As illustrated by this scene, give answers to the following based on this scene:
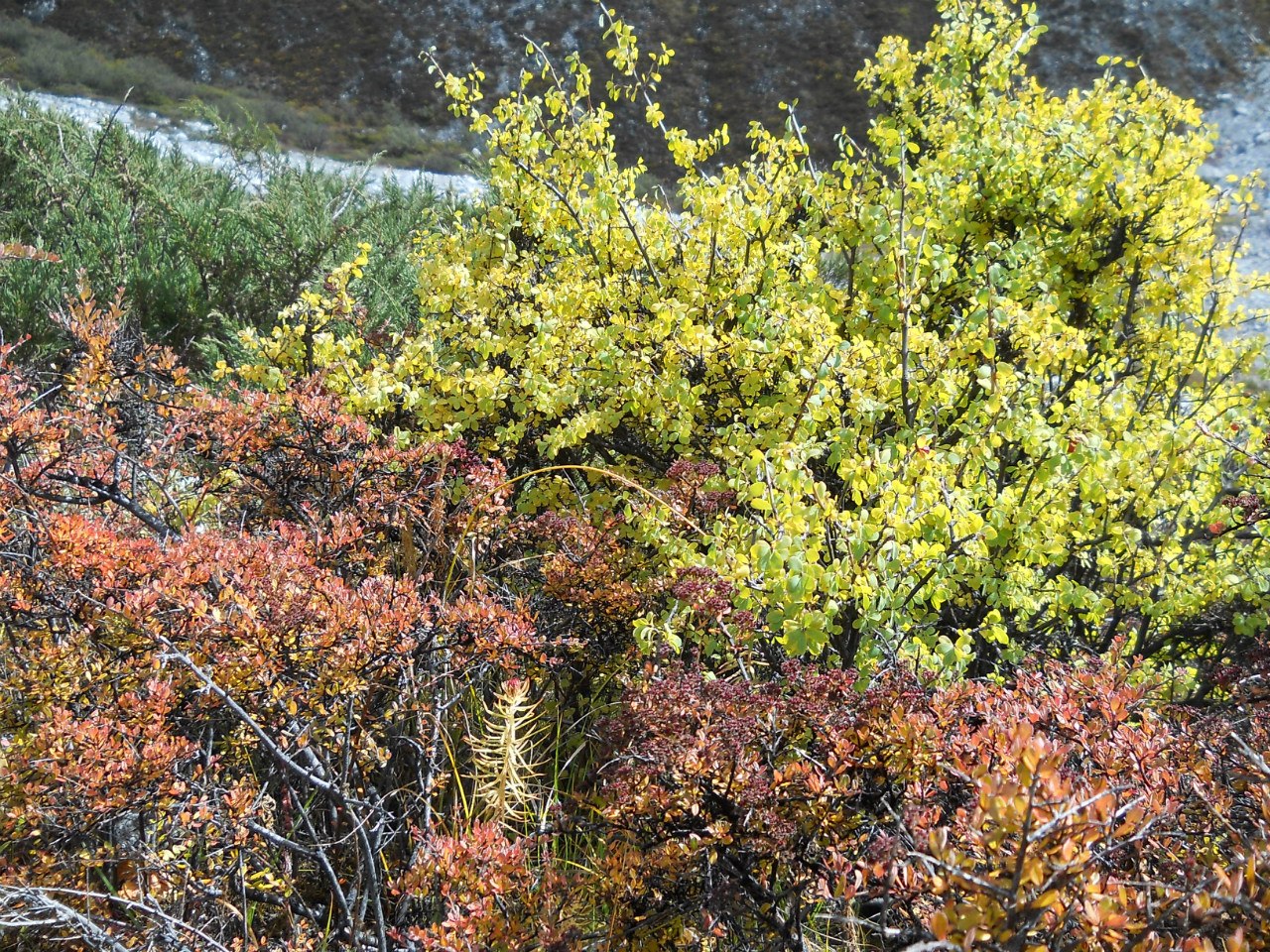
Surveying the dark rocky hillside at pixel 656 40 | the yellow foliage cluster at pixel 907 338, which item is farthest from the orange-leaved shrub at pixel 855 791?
the dark rocky hillside at pixel 656 40

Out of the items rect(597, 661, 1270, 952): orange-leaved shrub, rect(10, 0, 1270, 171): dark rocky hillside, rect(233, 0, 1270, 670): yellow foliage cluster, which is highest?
rect(10, 0, 1270, 171): dark rocky hillside

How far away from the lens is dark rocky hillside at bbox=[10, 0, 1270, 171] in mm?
19391

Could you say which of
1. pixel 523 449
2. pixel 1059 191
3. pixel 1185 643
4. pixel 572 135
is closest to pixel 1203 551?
pixel 1185 643

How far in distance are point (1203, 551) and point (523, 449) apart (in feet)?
6.46

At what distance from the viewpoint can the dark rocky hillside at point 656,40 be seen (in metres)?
19.4

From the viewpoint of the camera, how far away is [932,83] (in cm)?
300

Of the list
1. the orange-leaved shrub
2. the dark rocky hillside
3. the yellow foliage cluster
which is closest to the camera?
the orange-leaved shrub

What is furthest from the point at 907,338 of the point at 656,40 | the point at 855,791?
the point at 656,40

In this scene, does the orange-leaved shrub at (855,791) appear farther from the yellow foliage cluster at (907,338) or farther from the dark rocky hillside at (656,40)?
the dark rocky hillside at (656,40)

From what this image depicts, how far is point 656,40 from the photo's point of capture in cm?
2089

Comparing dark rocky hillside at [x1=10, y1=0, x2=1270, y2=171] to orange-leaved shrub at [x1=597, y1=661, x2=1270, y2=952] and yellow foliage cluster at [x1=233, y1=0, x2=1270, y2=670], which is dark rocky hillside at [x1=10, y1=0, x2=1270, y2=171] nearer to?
yellow foliage cluster at [x1=233, y1=0, x2=1270, y2=670]

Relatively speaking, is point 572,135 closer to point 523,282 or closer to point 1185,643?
point 523,282

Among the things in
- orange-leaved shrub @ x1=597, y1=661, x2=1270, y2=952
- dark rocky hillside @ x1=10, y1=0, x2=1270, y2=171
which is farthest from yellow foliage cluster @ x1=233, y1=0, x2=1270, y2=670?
dark rocky hillside @ x1=10, y1=0, x2=1270, y2=171

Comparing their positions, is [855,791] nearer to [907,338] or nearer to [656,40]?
[907,338]
